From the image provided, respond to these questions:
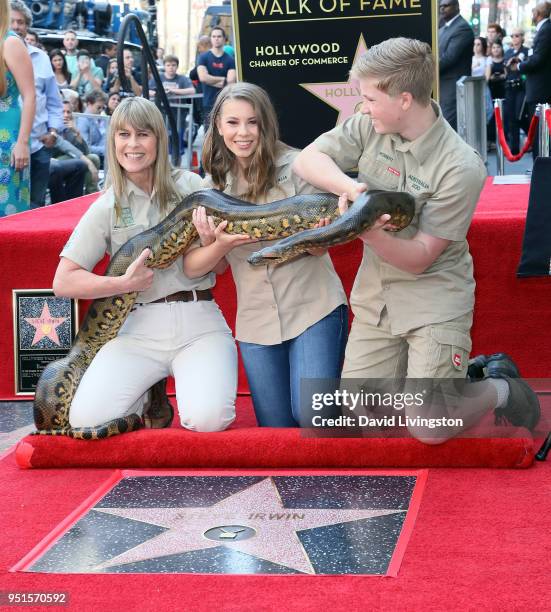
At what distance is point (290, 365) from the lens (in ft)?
14.5

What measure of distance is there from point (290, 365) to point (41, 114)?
12.7 feet

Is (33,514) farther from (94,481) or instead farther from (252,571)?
(252,571)

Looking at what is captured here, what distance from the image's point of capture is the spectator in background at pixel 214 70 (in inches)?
623

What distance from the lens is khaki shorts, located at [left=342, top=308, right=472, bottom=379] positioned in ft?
12.8

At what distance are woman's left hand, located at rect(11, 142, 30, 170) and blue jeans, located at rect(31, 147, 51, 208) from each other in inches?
22.4

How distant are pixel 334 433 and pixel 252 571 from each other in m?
1.11

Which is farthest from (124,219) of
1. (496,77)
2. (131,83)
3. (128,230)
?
(496,77)

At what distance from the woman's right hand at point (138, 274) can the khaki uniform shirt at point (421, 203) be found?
905 millimetres

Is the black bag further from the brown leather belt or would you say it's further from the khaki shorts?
the brown leather belt

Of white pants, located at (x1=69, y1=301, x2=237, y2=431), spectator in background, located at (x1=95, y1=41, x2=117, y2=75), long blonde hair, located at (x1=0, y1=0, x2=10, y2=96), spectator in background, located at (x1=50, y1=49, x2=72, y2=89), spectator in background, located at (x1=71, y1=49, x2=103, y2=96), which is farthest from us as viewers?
Result: spectator in background, located at (x1=95, y1=41, x2=117, y2=75)

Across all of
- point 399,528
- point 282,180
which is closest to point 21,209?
point 282,180

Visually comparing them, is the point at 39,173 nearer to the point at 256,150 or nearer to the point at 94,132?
the point at 256,150

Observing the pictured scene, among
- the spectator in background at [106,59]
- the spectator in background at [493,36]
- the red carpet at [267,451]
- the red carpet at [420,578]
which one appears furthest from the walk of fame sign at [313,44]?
the spectator in background at [493,36]

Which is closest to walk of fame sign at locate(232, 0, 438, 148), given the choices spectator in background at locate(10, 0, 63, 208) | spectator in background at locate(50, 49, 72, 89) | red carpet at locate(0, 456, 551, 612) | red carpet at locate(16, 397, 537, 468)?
spectator in background at locate(10, 0, 63, 208)
